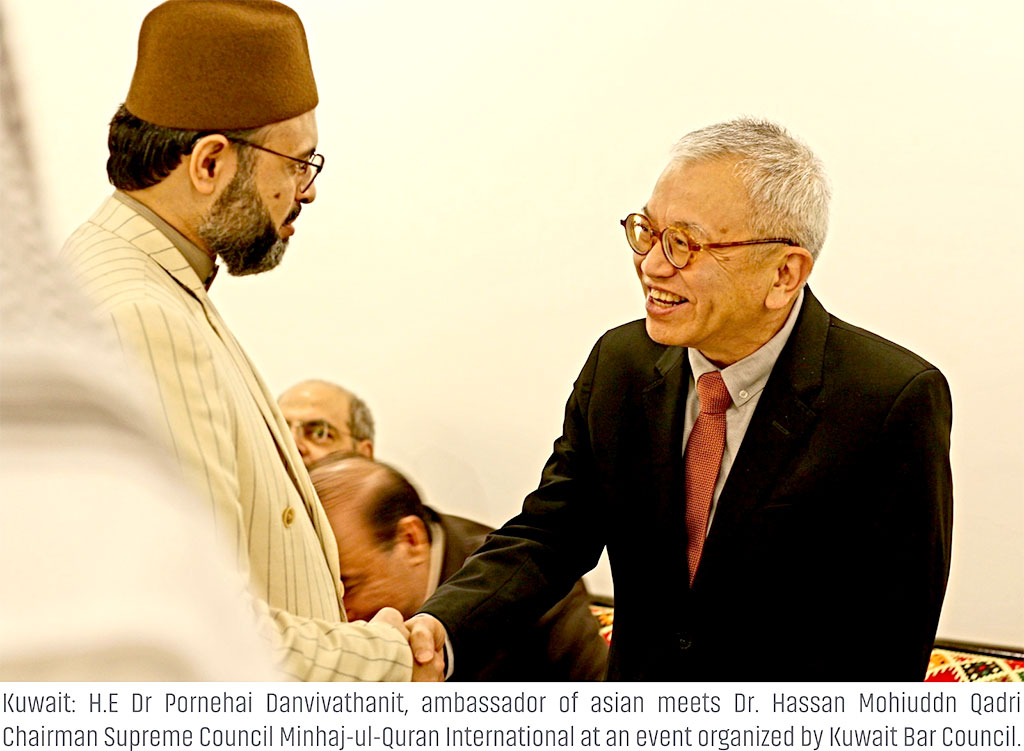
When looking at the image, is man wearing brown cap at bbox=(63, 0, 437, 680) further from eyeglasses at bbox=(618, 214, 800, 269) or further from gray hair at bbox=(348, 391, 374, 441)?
gray hair at bbox=(348, 391, 374, 441)

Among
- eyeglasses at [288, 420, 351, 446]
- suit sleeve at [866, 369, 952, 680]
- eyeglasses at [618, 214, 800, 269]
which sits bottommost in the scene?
eyeglasses at [288, 420, 351, 446]

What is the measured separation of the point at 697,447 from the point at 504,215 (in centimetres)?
178

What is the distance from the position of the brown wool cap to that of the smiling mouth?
65 centimetres

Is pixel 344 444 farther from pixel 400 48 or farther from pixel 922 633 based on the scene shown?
pixel 922 633

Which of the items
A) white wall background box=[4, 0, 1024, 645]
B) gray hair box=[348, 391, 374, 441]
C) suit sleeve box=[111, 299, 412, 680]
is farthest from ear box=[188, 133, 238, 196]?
gray hair box=[348, 391, 374, 441]

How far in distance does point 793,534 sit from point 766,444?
0.14 m

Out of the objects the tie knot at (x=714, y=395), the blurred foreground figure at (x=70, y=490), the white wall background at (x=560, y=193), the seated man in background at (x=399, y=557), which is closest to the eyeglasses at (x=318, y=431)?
the white wall background at (x=560, y=193)

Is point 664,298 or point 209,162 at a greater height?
point 209,162

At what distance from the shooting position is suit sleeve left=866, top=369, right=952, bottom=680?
1585mm

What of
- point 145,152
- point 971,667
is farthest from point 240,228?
point 971,667

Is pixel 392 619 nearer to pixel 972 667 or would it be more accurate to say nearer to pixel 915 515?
pixel 915 515

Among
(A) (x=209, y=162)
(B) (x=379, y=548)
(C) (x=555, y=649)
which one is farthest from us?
(B) (x=379, y=548)

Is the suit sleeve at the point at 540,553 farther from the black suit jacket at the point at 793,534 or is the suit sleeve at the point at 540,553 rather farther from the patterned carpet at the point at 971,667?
the patterned carpet at the point at 971,667

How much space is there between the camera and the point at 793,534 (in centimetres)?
164
